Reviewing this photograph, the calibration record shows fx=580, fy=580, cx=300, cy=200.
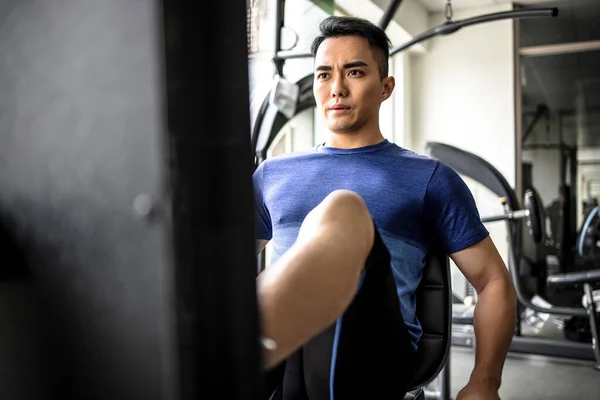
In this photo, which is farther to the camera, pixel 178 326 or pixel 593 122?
pixel 593 122

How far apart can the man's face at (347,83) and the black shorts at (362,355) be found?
50 centimetres

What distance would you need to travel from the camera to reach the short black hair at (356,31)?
1.34m

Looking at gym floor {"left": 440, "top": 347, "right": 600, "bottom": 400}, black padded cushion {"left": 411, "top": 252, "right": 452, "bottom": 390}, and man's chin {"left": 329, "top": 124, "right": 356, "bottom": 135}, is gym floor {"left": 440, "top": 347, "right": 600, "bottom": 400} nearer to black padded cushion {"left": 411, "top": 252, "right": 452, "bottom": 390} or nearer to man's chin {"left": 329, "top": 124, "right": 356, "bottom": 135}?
black padded cushion {"left": 411, "top": 252, "right": 452, "bottom": 390}

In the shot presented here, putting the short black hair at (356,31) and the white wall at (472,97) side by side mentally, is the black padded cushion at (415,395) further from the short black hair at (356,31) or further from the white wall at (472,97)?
the white wall at (472,97)

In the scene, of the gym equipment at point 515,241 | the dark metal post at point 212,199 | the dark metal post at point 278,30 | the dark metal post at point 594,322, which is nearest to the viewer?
the dark metal post at point 212,199

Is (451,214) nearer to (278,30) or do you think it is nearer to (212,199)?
(212,199)

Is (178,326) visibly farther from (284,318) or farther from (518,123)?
(518,123)

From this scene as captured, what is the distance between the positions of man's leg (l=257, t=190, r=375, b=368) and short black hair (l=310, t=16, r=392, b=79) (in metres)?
0.60

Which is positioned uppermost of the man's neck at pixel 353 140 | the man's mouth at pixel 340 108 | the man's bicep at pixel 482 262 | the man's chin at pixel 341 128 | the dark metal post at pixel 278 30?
the dark metal post at pixel 278 30

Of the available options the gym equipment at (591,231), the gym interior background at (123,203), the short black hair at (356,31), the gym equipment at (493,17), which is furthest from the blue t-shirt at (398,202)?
the gym equipment at (591,231)

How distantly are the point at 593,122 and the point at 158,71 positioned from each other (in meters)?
4.96

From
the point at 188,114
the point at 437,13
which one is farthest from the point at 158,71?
the point at 437,13

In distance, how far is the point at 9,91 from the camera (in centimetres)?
52

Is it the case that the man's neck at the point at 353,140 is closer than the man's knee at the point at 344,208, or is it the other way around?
the man's knee at the point at 344,208
